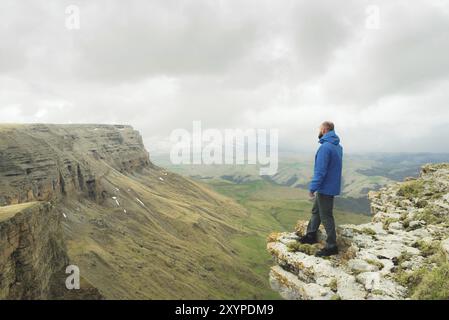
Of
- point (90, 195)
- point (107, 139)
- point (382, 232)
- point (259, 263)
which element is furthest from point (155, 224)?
point (382, 232)

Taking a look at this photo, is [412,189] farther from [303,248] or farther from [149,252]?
[149,252]

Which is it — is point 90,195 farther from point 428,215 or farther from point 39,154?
point 428,215

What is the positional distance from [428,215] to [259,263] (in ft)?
434

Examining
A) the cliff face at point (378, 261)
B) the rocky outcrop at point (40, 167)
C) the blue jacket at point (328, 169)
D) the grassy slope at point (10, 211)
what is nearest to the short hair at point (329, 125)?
the blue jacket at point (328, 169)

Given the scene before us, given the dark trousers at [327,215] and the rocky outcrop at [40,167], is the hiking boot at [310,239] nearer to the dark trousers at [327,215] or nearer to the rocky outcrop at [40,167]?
the dark trousers at [327,215]

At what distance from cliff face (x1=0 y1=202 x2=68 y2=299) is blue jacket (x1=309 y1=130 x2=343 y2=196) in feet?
108

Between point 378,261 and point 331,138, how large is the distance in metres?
4.76

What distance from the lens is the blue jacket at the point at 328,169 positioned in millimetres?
11836

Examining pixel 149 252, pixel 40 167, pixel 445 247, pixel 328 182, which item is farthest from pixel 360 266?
pixel 40 167

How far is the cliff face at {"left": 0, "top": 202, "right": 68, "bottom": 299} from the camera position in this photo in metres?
32.2

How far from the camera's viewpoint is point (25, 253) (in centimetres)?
3506

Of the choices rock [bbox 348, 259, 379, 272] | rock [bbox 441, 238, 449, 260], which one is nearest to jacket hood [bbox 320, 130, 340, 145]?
rock [bbox 348, 259, 379, 272]

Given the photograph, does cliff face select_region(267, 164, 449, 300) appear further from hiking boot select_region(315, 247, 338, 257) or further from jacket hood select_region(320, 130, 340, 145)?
jacket hood select_region(320, 130, 340, 145)
